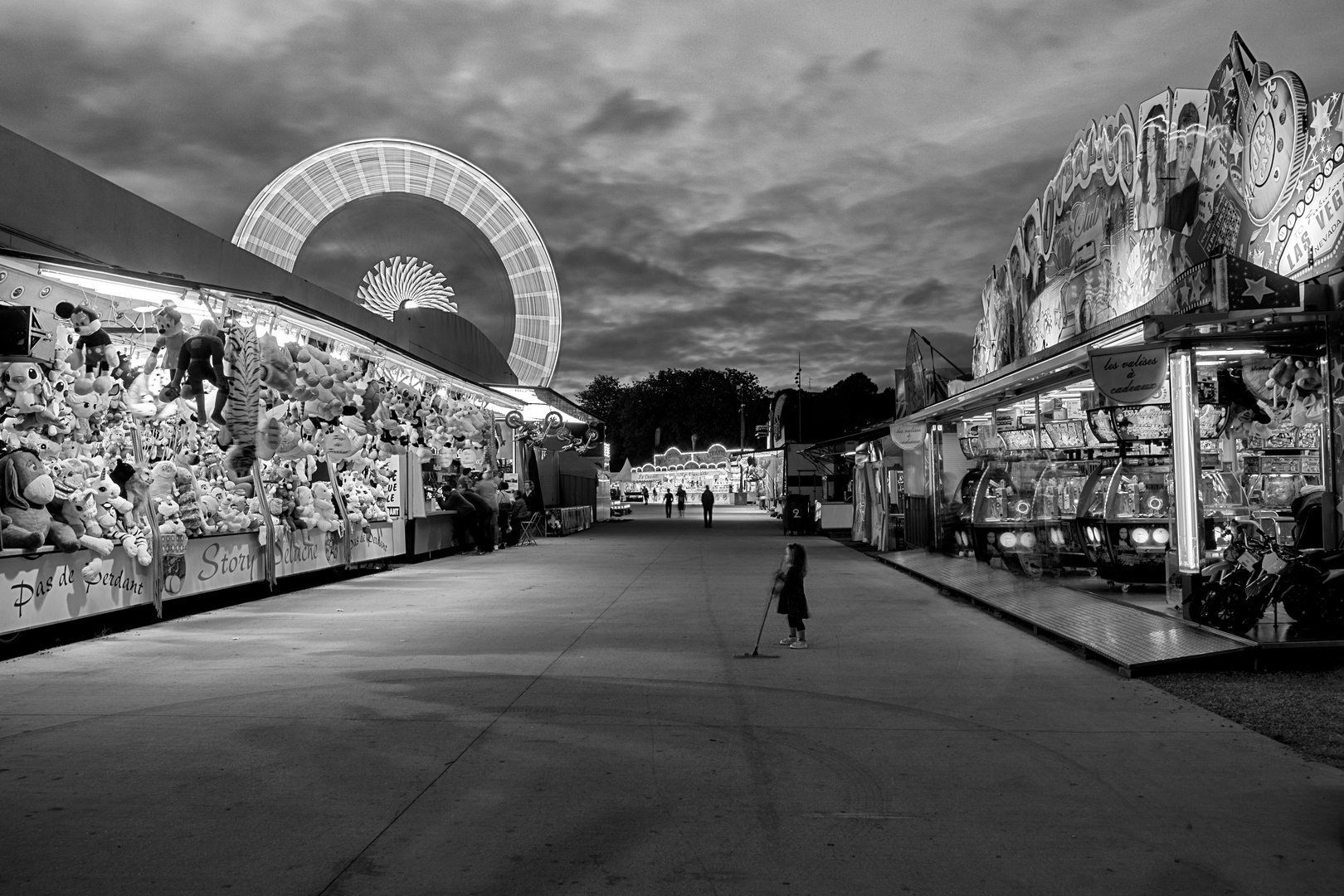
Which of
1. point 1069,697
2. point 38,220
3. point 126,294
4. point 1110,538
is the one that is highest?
point 38,220

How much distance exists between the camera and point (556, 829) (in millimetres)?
5027

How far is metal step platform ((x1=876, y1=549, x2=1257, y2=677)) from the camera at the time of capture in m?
9.17

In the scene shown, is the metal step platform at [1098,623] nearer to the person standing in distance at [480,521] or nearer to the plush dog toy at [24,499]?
the plush dog toy at [24,499]

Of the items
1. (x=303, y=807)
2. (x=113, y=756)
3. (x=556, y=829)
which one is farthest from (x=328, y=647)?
(x=556, y=829)

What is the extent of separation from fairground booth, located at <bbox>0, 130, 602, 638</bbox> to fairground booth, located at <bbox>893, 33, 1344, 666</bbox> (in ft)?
31.7

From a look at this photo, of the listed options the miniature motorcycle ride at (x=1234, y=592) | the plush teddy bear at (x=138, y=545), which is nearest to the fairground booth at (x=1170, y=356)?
the miniature motorcycle ride at (x=1234, y=592)

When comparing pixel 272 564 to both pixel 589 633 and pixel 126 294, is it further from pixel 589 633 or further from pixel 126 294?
pixel 589 633

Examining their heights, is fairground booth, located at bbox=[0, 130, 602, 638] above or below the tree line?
below

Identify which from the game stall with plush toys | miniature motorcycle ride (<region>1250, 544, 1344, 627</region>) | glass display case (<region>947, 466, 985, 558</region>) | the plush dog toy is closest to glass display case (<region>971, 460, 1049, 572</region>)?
glass display case (<region>947, 466, 985, 558</region>)

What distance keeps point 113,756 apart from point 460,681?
297 centimetres

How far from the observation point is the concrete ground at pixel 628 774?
4.53 meters

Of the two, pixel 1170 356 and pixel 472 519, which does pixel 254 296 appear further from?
pixel 472 519

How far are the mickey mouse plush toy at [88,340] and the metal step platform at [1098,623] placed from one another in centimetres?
1026

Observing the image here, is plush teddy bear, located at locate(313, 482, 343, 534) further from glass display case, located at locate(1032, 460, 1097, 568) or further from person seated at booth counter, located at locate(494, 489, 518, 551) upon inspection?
glass display case, located at locate(1032, 460, 1097, 568)
